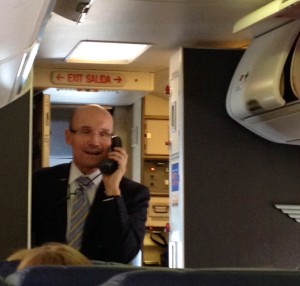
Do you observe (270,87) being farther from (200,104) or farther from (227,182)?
(227,182)

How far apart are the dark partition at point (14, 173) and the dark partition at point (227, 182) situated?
148cm

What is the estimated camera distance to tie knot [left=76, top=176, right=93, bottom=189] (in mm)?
4449

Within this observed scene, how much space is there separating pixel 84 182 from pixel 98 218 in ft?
0.82

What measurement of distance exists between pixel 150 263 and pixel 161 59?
292cm

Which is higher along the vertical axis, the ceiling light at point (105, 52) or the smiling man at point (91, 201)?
the ceiling light at point (105, 52)

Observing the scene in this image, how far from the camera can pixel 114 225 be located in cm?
420

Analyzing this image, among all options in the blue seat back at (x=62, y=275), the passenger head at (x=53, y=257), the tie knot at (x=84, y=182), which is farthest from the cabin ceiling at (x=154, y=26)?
the blue seat back at (x=62, y=275)

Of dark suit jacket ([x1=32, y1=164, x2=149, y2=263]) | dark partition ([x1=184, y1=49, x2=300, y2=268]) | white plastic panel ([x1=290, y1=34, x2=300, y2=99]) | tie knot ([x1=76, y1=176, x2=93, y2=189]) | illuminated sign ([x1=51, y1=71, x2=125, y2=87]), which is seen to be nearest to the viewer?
dark suit jacket ([x1=32, y1=164, x2=149, y2=263])

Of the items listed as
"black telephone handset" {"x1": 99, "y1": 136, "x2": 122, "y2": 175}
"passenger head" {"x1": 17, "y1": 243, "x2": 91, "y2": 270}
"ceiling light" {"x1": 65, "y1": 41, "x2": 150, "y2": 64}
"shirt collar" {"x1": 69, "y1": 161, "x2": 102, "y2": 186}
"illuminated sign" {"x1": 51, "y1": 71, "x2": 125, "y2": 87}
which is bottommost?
"passenger head" {"x1": 17, "y1": 243, "x2": 91, "y2": 270}

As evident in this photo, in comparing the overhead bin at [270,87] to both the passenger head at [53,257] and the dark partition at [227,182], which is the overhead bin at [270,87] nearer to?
the dark partition at [227,182]

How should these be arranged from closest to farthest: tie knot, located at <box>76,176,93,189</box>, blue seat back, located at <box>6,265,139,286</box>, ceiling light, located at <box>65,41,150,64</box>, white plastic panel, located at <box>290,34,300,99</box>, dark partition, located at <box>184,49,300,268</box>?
blue seat back, located at <box>6,265,139,286</box>, tie knot, located at <box>76,176,93,189</box>, white plastic panel, located at <box>290,34,300,99</box>, dark partition, located at <box>184,49,300,268</box>, ceiling light, located at <box>65,41,150,64</box>

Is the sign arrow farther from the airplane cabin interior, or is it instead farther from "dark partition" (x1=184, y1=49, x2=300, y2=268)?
"dark partition" (x1=184, y1=49, x2=300, y2=268)

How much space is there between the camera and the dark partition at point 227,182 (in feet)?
22.9

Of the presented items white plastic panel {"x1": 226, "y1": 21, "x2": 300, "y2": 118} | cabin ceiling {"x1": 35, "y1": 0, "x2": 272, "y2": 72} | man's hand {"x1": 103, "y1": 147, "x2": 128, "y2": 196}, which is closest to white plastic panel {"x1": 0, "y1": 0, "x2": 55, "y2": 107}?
man's hand {"x1": 103, "y1": 147, "x2": 128, "y2": 196}
